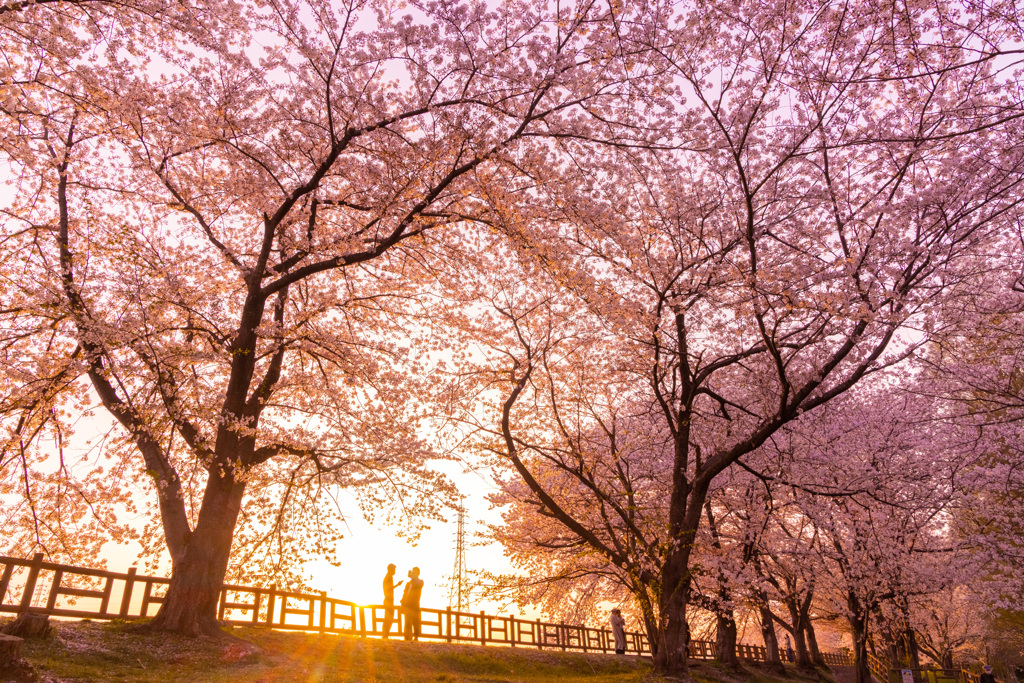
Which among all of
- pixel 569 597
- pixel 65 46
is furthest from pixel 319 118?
pixel 569 597

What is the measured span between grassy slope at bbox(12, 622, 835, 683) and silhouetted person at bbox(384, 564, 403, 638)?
0.76 metres

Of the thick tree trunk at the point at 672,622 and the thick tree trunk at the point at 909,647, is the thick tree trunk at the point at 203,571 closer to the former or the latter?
the thick tree trunk at the point at 672,622

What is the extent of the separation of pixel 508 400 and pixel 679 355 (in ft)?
14.0

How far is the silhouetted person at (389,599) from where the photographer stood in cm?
1427

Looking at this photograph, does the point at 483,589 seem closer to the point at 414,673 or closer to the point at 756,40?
the point at 414,673

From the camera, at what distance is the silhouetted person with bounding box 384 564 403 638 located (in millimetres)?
14273

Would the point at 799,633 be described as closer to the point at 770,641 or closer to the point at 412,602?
the point at 770,641

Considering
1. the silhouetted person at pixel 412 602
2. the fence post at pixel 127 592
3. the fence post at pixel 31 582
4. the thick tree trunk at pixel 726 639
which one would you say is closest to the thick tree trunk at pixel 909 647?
the thick tree trunk at pixel 726 639

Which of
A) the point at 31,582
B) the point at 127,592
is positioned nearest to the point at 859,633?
the point at 127,592

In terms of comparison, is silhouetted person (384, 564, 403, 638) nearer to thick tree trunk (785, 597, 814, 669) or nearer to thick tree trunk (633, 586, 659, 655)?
thick tree trunk (633, 586, 659, 655)

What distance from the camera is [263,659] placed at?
31.8 feet

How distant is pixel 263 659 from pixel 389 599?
16.0ft

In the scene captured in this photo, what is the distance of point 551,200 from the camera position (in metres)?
10.3

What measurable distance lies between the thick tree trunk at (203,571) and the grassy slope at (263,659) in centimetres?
40
